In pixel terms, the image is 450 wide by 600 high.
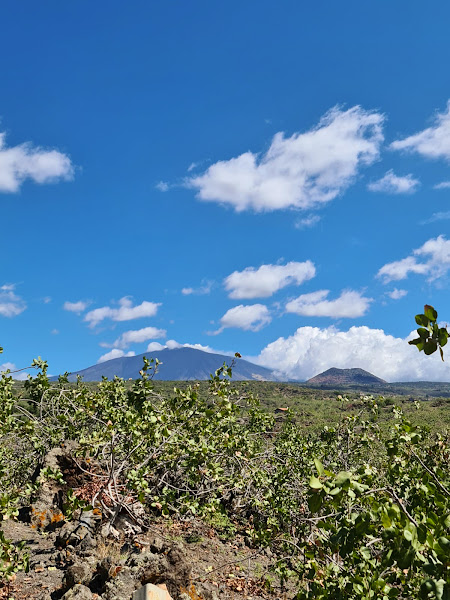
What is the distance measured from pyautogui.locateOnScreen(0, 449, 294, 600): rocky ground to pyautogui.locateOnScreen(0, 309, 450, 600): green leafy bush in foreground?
446 millimetres

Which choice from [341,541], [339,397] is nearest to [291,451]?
[339,397]

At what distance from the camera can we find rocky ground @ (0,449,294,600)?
592 cm

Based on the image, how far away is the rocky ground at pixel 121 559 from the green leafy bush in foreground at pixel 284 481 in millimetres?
446

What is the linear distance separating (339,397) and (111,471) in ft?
19.1

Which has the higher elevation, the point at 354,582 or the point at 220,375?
the point at 220,375

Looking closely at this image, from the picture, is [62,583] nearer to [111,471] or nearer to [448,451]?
[111,471]

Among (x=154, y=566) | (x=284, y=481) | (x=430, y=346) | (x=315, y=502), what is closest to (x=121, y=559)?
(x=154, y=566)

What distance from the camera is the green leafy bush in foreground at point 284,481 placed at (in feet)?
7.86

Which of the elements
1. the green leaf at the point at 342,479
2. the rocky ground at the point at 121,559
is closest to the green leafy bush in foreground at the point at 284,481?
the green leaf at the point at 342,479

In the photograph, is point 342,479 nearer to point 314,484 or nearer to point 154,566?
point 314,484

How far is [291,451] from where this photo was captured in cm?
1243

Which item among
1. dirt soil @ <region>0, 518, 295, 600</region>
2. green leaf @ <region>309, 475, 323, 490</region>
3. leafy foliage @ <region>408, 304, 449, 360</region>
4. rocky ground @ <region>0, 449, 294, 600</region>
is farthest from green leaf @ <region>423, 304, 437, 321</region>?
rocky ground @ <region>0, 449, 294, 600</region>

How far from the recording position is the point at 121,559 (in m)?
6.52

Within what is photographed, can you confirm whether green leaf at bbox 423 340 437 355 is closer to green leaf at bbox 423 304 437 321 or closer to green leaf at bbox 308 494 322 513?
green leaf at bbox 423 304 437 321
